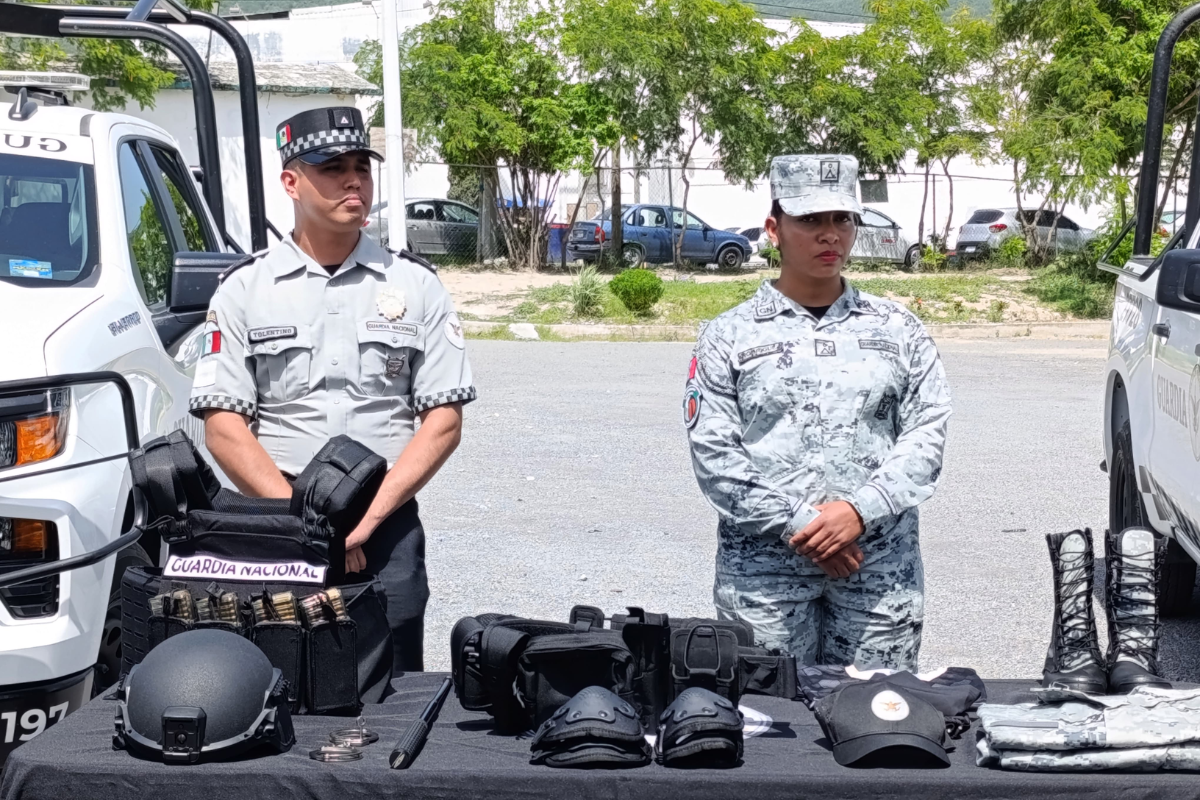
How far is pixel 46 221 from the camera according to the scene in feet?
15.5

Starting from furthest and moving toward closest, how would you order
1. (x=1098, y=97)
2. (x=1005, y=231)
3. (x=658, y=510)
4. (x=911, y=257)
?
(x=911, y=257)
(x=1005, y=231)
(x=1098, y=97)
(x=658, y=510)

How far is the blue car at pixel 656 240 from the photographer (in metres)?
27.0

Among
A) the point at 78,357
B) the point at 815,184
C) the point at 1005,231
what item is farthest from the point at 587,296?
the point at 815,184

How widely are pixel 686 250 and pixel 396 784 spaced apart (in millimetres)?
25970

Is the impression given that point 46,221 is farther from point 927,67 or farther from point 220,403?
point 927,67

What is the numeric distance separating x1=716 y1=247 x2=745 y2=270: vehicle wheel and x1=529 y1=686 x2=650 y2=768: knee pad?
2601cm

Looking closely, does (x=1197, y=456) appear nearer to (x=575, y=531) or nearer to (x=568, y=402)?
(x=575, y=531)

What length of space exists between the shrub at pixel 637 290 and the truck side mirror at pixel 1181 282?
15.8 m

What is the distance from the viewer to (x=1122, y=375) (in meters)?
6.11

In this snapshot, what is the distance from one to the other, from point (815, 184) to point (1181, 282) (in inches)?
40.5

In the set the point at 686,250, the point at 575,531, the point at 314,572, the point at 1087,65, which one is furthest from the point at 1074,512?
the point at 686,250

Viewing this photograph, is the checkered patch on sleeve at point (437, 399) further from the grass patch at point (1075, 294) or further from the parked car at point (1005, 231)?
the parked car at point (1005, 231)

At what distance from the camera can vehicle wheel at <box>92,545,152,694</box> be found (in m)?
3.86

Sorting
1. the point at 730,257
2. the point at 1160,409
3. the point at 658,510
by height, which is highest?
the point at 1160,409
